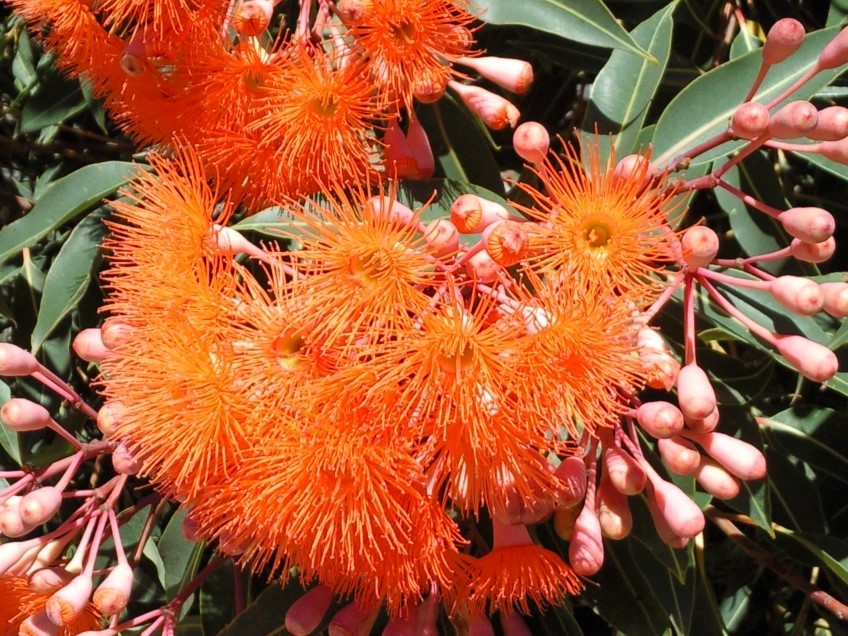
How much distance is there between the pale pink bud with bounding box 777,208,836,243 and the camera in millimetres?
974

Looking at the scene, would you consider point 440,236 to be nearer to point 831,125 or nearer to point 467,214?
point 467,214

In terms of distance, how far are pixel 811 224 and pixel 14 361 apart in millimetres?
1106

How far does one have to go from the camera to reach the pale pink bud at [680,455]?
97cm

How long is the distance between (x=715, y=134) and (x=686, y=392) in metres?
0.48

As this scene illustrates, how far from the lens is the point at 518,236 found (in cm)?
90

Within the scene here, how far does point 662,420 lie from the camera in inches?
36.4

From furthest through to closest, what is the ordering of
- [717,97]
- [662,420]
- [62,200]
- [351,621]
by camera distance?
[62,200], [717,97], [351,621], [662,420]

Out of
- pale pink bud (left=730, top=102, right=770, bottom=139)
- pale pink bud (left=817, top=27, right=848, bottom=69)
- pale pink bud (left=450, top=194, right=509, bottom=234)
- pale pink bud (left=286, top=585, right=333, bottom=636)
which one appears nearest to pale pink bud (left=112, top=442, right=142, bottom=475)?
pale pink bud (left=286, top=585, right=333, bottom=636)

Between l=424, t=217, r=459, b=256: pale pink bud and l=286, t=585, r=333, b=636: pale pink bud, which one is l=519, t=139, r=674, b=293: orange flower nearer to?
l=424, t=217, r=459, b=256: pale pink bud

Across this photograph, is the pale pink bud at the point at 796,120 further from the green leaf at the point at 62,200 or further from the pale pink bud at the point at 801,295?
the green leaf at the point at 62,200

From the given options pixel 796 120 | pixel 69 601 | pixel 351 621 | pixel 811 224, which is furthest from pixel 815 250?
pixel 69 601

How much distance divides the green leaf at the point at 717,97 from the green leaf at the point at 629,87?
40mm

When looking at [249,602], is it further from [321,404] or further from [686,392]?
[686,392]

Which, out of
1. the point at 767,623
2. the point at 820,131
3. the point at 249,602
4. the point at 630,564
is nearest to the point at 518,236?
the point at 820,131
